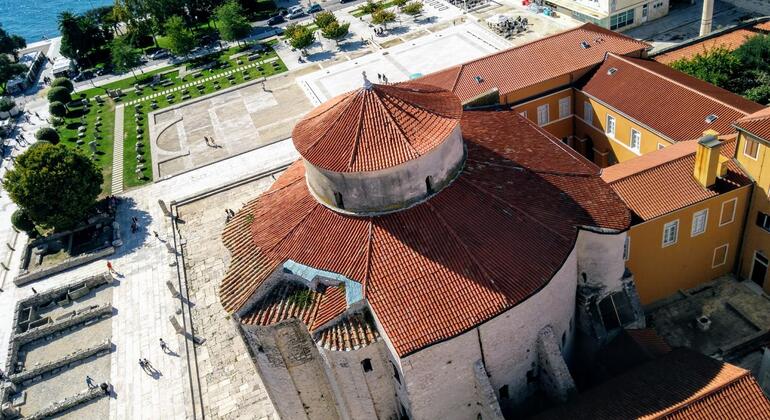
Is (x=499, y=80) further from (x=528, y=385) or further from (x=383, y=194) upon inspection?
(x=528, y=385)

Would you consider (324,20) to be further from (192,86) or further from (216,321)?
(216,321)

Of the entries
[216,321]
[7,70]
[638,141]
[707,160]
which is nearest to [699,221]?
[707,160]

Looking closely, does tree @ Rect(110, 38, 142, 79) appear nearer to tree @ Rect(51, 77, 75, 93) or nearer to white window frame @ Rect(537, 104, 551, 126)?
tree @ Rect(51, 77, 75, 93)

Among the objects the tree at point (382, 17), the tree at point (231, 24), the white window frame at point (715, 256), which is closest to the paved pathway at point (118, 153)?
the tree at point (231, 24)

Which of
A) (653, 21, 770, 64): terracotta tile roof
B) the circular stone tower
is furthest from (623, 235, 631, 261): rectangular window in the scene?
(653, 21, 770, 64): terracotta tile roof

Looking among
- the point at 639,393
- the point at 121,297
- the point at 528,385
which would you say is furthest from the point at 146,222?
the point at 639,393

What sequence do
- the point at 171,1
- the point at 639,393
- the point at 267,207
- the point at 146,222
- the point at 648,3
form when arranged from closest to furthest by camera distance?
the point at 639,393, the point at 267,207, the point at 146,222, the point at 648,3, the point at 171,1
